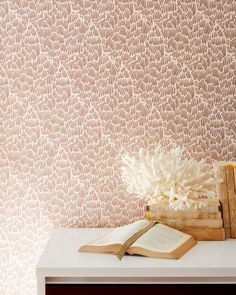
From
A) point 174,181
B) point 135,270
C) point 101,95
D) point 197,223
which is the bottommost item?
point 135,270

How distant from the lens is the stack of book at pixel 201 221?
159cm

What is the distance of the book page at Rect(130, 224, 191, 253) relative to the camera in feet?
4.63

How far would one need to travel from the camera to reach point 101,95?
1.85 meters

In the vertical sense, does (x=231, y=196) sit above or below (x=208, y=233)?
above

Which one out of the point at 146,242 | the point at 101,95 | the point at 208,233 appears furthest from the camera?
the point at 101,95

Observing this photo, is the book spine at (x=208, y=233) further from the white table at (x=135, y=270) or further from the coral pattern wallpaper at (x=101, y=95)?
the coral pattern wallpaper at (x=101, y=95)

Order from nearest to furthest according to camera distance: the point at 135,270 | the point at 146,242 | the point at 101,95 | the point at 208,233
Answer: the point at 135,270, the point at 146,242, the point at 208,233, the point at 101,95

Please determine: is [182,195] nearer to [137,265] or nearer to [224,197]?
[224,197]

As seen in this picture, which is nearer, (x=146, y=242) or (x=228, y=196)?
(x=146, y=242)

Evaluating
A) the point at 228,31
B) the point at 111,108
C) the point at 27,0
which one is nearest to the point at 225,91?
the point at 228,31

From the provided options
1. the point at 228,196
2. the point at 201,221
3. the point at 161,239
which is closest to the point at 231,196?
the point at 228,196

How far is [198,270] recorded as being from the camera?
51.3 inches

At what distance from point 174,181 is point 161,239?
0.23m

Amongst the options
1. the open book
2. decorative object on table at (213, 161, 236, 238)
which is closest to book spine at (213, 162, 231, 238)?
decorative object on table at (213, 161, 236, 238)
